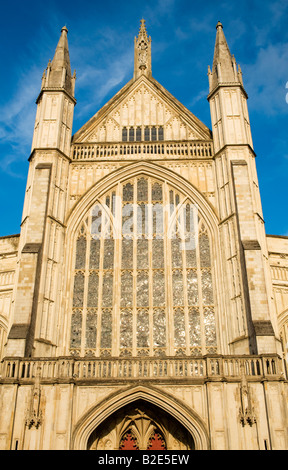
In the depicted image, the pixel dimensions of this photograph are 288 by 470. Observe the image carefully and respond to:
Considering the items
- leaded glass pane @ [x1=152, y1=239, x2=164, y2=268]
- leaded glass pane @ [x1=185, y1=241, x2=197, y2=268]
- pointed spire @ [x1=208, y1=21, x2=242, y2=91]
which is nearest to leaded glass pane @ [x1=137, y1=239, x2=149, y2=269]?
leaded glass pane @ [x1=152, y1=239, x2=164, y2=268]

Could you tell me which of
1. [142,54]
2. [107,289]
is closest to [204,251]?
[107,289]

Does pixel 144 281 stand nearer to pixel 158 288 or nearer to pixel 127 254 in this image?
pixel 158 288

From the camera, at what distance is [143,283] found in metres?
17.6

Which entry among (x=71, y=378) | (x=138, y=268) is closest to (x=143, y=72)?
(x=138, y=268)

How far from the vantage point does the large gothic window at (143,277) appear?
16.6 metres

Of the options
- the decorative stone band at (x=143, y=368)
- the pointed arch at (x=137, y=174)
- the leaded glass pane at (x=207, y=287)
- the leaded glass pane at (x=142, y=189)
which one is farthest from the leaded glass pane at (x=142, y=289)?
the decorative stone band at (x=143, y=368)

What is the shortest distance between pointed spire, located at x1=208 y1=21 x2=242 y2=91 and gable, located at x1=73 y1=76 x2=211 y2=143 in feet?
5.96

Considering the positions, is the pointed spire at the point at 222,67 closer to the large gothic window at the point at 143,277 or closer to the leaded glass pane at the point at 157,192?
the leaded glass pane at the point at 157,192

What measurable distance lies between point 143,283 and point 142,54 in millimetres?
12111

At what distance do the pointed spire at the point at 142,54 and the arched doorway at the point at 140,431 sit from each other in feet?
50.0

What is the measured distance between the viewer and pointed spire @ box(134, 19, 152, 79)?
898 inches

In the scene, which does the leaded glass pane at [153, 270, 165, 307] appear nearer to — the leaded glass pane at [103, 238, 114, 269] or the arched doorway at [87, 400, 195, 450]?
the leaded glass pane at [103, 238, 114, 269]

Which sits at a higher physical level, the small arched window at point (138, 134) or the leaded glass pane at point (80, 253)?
the small arched window at point (138, 134)

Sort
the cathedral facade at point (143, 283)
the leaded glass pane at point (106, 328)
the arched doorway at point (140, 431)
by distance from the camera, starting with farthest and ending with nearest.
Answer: the leaded glass pane at point (106, 328) → the arched doorway at point (140, 431) → the cathedral facade at point (143, 283)
